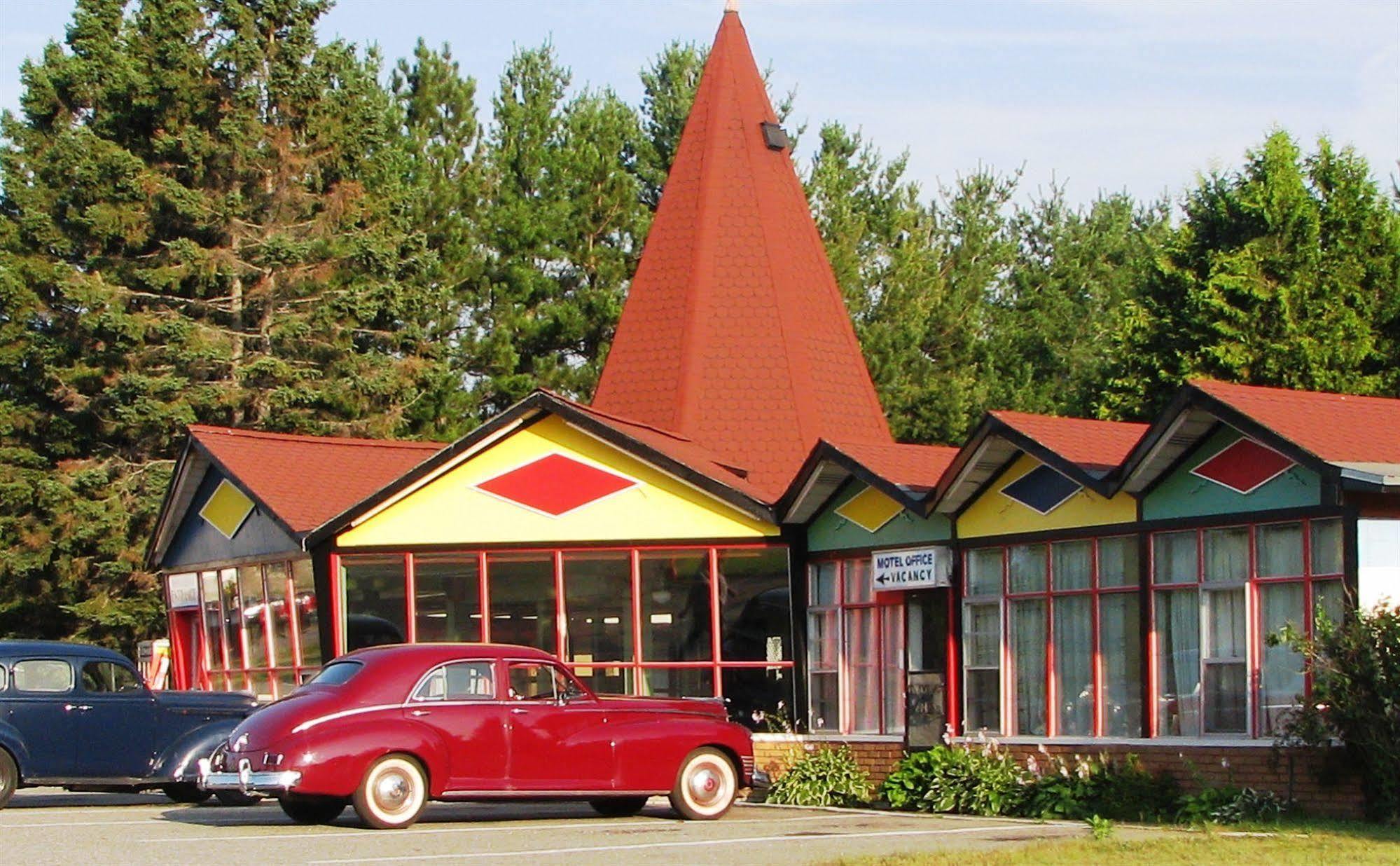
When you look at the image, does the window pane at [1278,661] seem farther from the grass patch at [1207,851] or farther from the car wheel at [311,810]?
the car wheel at [311,810]

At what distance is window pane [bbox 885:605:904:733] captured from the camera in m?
24.2

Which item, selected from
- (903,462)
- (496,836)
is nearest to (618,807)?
(496,836)

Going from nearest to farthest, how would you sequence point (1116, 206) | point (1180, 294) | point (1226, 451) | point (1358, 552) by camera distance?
point (1358, 552), point (1226, 451), point (1180, 294), point (1116, 206)

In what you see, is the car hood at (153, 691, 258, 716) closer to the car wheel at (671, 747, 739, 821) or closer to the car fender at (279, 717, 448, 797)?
the car fender at (279, 717, 448, 797)

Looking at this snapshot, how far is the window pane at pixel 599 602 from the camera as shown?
25891 millimetres

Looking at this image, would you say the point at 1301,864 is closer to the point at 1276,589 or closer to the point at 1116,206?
the point at 1276,589

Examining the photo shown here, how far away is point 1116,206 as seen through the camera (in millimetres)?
68750

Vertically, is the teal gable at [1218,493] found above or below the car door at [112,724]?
above

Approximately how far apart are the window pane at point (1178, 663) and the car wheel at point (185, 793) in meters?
10.3

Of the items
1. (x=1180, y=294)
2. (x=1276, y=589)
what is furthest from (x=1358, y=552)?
(x=1180, y=294)

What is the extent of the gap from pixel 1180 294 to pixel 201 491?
21.5 m

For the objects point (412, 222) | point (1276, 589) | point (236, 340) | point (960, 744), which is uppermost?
point (412, 222)

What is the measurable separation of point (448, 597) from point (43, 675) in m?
5.98

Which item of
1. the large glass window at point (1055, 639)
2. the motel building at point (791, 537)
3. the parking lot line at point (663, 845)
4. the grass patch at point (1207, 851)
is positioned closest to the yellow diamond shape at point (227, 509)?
the motel building at point (791, 537)
